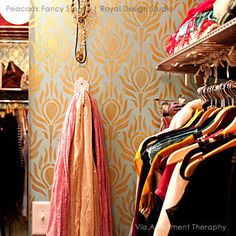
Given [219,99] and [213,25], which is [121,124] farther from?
[213,25]

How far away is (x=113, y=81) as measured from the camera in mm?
1855

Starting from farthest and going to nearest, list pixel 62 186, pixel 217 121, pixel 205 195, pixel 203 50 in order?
Answer: pixel 62 186
pixel 203 50
pixel 217 121
pixel 205 195

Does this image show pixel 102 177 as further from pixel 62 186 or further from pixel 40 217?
pixel 40 217

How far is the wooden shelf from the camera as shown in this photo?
1095 millimetres

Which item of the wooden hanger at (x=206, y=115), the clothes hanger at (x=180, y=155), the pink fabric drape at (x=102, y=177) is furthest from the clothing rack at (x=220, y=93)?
the pink fabric drape at (x=102, y=177)

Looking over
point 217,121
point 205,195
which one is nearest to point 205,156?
point 205,195

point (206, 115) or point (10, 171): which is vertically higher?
point (206, 115)

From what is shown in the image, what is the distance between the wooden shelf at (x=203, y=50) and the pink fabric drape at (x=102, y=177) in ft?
1.20

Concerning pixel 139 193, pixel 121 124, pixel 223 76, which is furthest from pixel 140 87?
pixel 139 193

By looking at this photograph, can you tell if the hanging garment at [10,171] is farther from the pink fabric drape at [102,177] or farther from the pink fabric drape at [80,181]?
the pink fabric drape at [102,177]

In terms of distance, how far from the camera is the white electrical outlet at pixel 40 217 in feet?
5.85

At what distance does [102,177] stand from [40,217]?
0.33 meters

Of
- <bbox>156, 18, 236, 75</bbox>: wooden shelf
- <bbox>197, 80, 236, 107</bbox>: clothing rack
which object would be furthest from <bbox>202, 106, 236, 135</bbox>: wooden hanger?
<bbox>156, 18, 236, 75</bbox>: wooden shelf

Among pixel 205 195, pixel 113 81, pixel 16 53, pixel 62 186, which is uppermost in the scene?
pixel 16 53
